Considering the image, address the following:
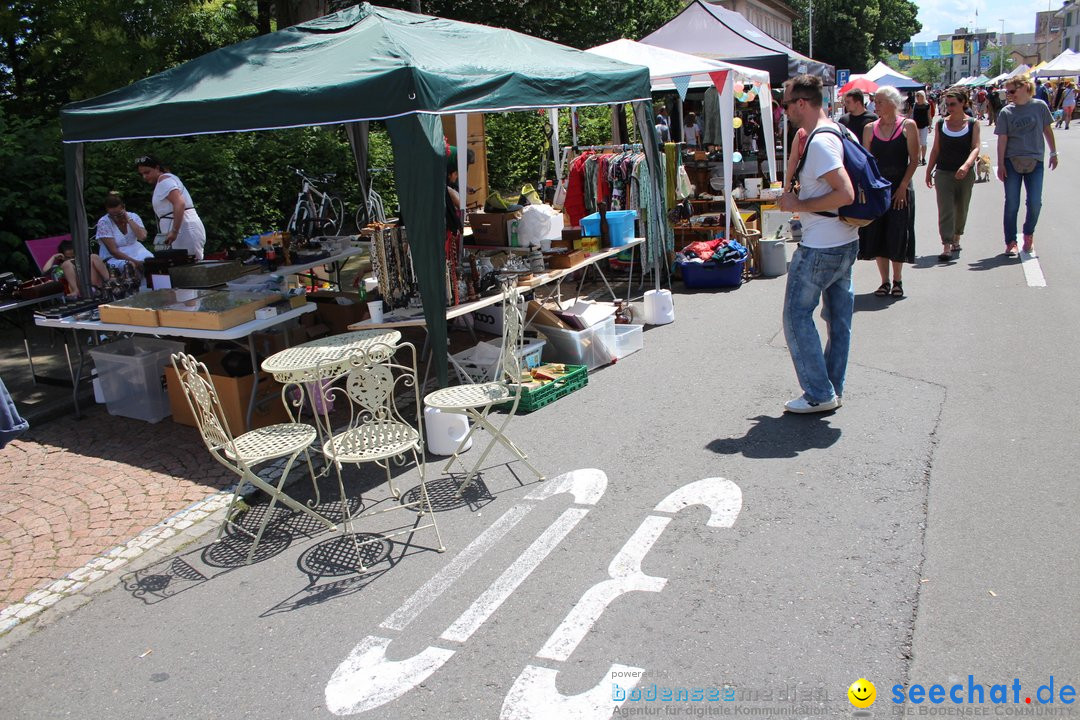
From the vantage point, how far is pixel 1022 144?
9.82 m

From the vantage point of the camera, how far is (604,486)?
16.6ft

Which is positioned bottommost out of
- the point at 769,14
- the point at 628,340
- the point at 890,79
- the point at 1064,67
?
the point at 628,340

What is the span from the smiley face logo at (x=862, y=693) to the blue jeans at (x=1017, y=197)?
847 cm

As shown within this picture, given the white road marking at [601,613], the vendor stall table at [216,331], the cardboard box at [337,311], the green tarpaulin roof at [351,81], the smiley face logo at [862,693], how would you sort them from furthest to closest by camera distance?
the cardboard box at [337,311]
the vendor stall table at [216,331]
the green tarpaulin roof at [351,81]
the white road marking at [601,613]
the smiley face logo at [862,693]

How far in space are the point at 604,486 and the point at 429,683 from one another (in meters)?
1.90

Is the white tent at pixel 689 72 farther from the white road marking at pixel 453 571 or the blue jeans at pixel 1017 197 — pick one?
the white road marking at pixel 453 571

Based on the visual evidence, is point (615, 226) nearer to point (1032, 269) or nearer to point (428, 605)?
point (1032, 269)

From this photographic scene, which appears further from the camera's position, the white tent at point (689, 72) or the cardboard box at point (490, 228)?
the white tent at point (689, 72)

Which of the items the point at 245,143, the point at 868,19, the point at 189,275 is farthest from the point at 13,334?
the point at 868,19

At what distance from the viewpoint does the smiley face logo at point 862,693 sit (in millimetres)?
3104

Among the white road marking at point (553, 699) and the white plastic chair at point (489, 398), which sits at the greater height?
the white plastic chair at point (489, 398)

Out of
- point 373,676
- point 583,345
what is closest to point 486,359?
point 583,345

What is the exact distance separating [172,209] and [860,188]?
6.57 meters

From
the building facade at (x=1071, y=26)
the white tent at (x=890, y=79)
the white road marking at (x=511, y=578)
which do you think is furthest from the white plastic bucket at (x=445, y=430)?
the building facade at (x=1071, y=26)
